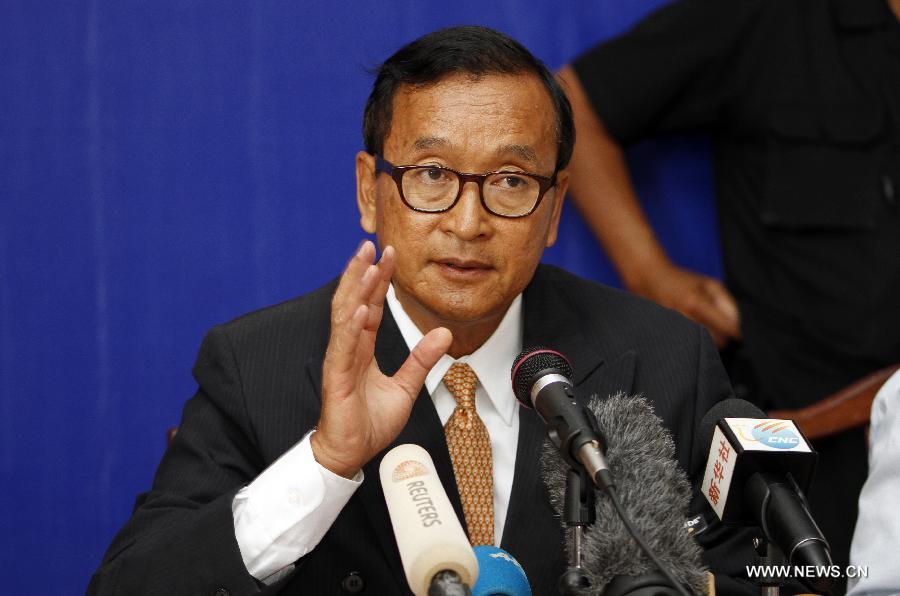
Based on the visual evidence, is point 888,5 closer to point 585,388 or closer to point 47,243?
point 585,388

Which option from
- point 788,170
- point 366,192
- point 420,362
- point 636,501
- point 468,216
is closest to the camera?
point 636,501

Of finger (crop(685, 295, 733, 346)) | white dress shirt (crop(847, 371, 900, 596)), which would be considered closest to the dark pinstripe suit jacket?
white dress shirt (crop(847, 371, 900, 596))

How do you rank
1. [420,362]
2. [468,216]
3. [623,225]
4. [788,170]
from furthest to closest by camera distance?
[623,225], [788,170], [468,216], [420,362]

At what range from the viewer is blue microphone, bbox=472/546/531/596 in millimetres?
1240

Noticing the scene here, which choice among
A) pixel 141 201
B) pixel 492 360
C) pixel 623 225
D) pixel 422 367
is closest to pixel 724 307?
pixel 623 225

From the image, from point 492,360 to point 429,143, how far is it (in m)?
0.43

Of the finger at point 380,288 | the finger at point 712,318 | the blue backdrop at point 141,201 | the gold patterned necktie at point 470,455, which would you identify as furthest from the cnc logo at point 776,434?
the blue backdrop at point 141,201

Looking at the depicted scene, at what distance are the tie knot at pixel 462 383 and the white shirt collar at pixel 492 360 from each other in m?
0.01

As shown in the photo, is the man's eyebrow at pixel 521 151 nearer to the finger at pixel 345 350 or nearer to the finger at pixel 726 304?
the finger at pixel 345 350

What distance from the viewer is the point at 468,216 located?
1.82m

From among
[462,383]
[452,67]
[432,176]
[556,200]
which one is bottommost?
[462,383]

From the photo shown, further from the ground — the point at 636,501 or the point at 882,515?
the point at 636,501

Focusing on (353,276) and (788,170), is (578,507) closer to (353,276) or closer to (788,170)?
(353,276)

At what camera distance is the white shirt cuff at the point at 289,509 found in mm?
1523
